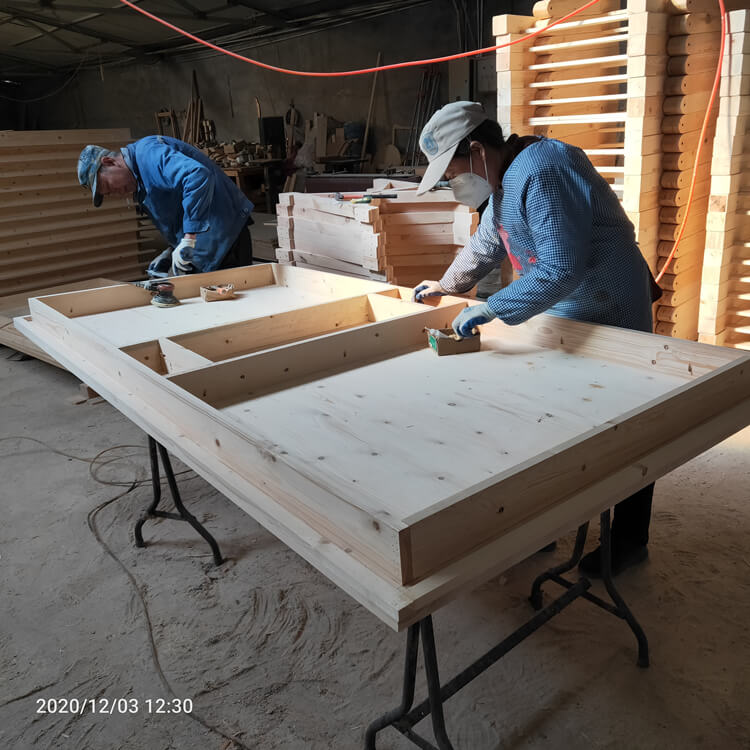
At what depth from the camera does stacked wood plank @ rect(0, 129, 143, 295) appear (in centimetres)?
733

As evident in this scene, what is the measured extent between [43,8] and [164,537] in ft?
42.8

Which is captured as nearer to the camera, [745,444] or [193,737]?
[193,737]

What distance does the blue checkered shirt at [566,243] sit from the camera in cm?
233

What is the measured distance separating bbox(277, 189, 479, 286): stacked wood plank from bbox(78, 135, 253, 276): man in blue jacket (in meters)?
0.68

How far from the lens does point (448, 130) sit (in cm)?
243

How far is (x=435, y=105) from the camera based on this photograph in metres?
10.9

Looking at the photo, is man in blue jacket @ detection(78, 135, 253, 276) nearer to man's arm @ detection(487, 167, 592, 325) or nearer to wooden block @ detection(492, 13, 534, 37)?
wooden block @ detection(492, 13, 534, 37)

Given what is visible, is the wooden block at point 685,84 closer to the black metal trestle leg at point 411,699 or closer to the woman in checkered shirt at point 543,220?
the woman in checkered shirt at point 543,220

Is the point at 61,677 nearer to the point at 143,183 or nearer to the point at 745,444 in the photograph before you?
the point at 143,183

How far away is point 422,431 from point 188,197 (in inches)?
120

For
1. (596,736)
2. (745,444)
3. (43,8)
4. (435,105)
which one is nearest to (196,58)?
(43,8)

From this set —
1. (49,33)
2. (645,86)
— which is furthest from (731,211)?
(49,33)

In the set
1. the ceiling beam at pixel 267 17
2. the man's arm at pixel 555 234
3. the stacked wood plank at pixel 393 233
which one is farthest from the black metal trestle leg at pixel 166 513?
the ceiling beam at pixel 267 17

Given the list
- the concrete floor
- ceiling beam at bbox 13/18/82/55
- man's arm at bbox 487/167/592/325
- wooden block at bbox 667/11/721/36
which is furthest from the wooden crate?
ceiling beam at bbox 13/18/82/55
